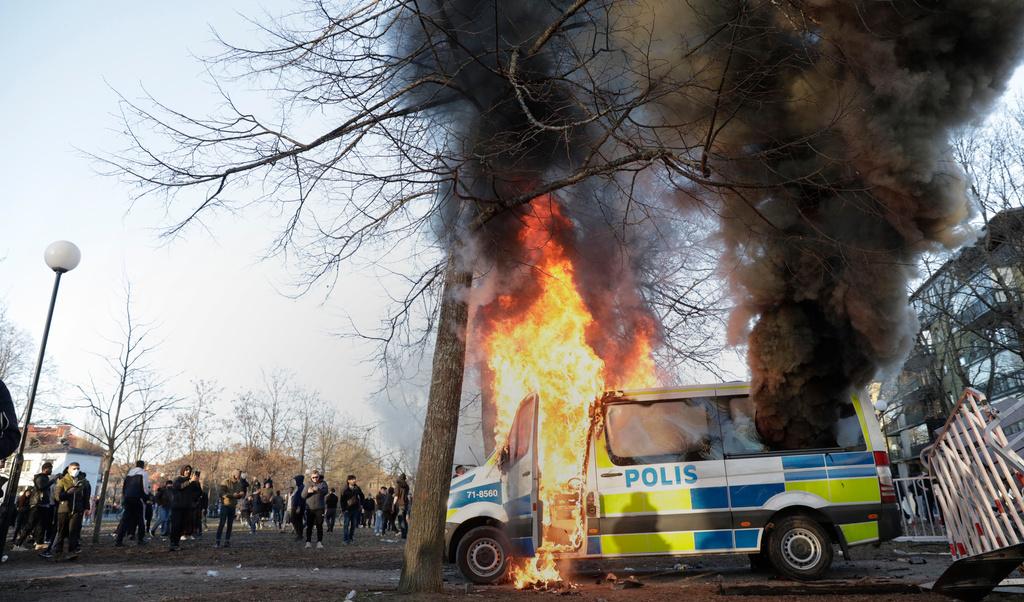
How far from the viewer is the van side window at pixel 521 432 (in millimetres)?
8070

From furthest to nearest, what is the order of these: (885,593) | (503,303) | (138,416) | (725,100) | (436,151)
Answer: (138,416), (503,303), (436,151), (885,593), (725,100)

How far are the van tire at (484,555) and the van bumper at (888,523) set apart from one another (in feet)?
14.2

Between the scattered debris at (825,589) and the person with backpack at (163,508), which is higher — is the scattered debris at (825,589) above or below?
below

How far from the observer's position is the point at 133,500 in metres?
13.5

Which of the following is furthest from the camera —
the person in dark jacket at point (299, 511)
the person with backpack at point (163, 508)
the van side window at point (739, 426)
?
the person with backpack at point (163, 508)

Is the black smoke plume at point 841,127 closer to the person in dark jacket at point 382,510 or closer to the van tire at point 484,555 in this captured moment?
the van tire at point 484,555

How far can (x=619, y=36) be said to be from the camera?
6684 millimetres

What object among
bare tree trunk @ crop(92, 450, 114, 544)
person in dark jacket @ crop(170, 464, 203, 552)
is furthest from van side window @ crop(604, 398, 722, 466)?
bare tree trunk @ crop(92, 450, 114, 544)

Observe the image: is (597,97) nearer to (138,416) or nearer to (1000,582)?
(1000,582)

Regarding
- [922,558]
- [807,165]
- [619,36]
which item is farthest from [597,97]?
[922,558]

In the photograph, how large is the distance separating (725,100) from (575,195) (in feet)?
9.42

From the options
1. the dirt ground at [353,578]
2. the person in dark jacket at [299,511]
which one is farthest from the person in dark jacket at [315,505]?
the person in dark jacket at [299,511]

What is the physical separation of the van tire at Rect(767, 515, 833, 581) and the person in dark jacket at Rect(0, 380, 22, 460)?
24.8 ft

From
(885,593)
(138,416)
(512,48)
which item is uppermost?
(512,48)
